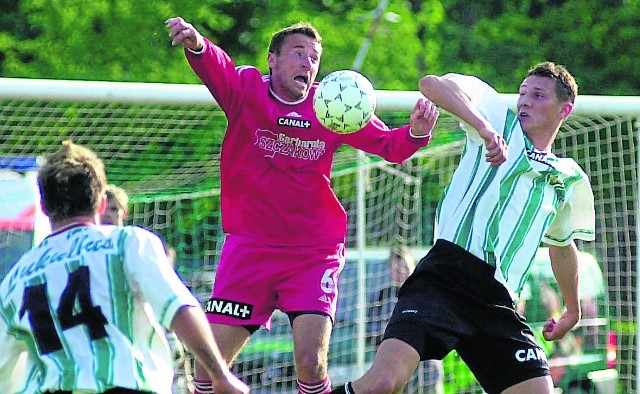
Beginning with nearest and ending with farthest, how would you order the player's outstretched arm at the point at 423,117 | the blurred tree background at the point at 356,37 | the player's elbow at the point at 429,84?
the player's elbow at the point at 429,84 < the player's outstretched arm at the point at 423,117 < the blurred tree background at the point at 356,37

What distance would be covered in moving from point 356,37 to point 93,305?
48.0ft

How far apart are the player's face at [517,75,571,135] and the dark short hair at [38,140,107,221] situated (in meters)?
2.67

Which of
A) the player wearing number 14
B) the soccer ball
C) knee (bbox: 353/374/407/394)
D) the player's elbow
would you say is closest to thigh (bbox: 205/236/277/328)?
the soccer ball

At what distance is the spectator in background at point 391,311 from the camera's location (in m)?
9.72

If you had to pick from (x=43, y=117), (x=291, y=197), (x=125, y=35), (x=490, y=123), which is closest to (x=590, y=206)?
(x=490, y=123)

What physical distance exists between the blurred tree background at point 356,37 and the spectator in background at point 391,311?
7277 mm

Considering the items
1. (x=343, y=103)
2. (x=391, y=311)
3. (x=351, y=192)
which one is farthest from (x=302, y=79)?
(x=391, y=311)

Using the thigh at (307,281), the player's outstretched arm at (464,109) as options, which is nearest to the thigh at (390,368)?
the thigh at (307,281)

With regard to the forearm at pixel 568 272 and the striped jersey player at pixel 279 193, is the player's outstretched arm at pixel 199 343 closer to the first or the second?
the striped jersey player at pixel 279 193

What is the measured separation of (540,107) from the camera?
6.48m

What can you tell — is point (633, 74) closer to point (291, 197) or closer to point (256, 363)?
point (256, 363)

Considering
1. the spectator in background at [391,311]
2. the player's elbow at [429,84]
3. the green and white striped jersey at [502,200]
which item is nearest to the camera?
the player's elbow at [429,84]

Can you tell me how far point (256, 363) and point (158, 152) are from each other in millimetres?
1774

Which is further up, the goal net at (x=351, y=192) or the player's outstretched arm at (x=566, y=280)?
the goal net at (x=351, y=192)
